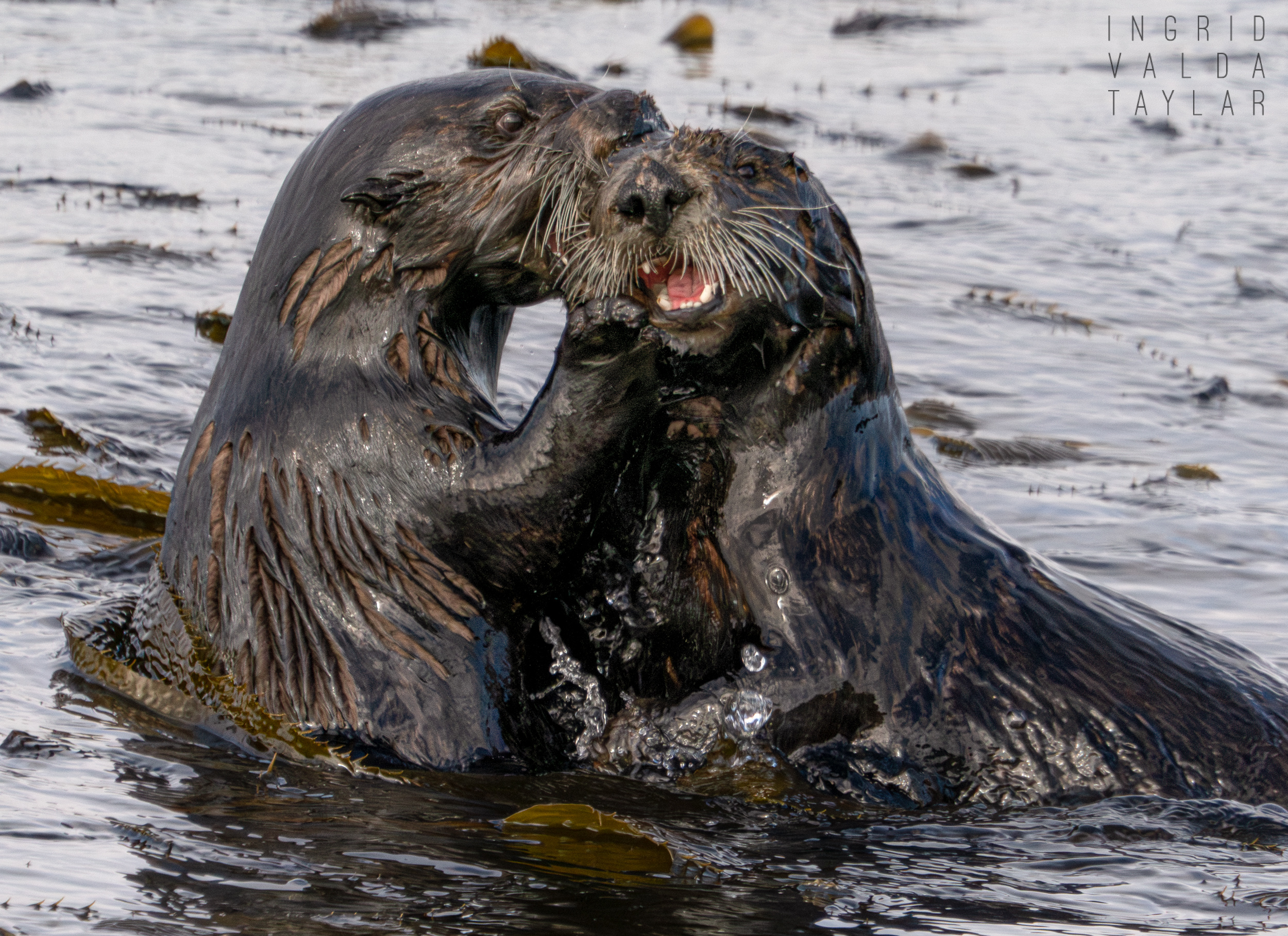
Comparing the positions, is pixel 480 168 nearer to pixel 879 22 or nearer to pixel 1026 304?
pixel 1026 304

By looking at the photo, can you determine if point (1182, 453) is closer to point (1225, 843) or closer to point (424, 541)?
point (1225, 843)

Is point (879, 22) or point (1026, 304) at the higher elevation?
point (879, 22)

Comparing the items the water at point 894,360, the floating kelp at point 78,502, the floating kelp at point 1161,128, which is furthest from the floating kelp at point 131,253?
the floating kelp at point 1161,128

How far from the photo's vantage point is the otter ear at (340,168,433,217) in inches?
121

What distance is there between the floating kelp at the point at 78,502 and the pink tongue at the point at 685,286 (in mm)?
2317

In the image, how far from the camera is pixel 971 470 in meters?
6.00

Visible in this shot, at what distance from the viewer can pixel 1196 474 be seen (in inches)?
237

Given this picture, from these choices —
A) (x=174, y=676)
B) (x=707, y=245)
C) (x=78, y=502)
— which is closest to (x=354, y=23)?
(x=78, y=502)

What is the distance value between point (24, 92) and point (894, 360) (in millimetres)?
6826

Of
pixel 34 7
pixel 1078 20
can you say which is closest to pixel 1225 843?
pixel 34 7

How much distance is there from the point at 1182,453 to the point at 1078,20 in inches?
574

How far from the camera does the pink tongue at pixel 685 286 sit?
2906 millimetres

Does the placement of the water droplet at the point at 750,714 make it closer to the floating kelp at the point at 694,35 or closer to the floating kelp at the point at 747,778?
the floating kelp at the point at 747,778

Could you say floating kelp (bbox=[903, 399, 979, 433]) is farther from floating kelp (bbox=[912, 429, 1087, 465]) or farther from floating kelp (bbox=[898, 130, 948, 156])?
floating kelp (bbox=[898, 130, 948, 156])
